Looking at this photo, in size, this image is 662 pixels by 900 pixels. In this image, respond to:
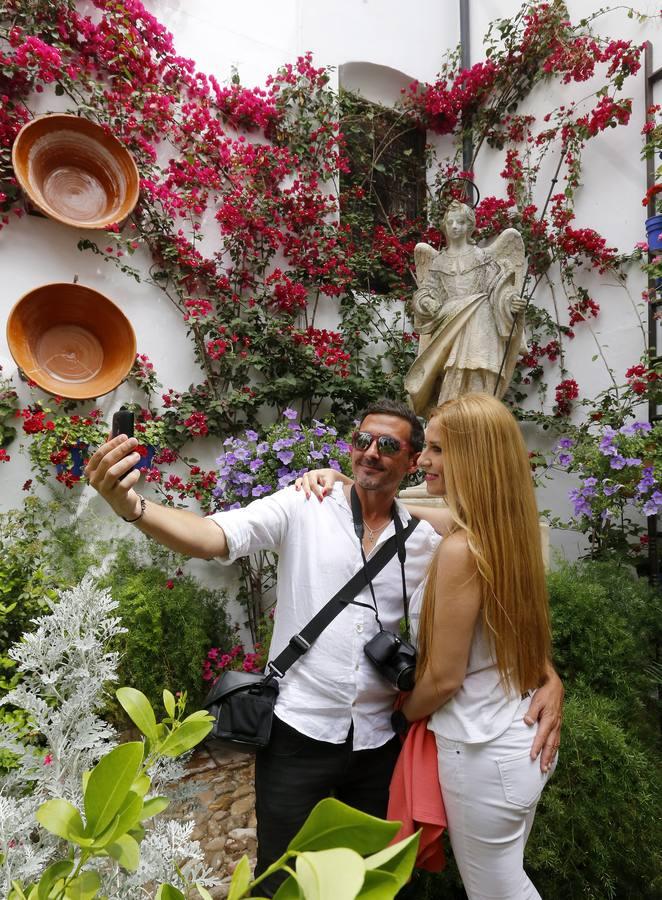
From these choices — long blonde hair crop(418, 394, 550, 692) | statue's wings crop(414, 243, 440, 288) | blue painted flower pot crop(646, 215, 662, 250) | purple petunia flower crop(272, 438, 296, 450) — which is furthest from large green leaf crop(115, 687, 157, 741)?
blue painted flower pot crop(646, 215, 662, 250)

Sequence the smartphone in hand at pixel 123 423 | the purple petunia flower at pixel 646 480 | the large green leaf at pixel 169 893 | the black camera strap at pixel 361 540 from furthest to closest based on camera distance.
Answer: the purple petunia flower at pixel 646 480 < the black camera strap at pixel 361 540 < the smartphone in hand at pixel 123 423 < the large green leaf at pixel 169 893

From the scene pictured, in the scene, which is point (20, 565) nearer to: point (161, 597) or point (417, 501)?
point (161, 597)

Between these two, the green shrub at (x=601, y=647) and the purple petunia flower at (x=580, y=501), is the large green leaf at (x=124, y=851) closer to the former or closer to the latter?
the green shrub at (x=601, y=647)

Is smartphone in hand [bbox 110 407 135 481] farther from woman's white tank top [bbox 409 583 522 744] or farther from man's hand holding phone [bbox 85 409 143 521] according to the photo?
woman's white tank top [bbox 409 583 522 744]

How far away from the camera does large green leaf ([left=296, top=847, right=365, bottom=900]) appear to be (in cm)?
27

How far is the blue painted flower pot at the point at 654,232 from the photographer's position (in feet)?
13.2

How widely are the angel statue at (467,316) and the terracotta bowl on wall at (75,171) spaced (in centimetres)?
222

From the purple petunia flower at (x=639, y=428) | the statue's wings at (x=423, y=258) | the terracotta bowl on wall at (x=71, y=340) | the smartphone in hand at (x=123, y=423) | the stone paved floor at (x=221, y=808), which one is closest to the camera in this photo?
the smartphone in hand at (x=123, y=423)

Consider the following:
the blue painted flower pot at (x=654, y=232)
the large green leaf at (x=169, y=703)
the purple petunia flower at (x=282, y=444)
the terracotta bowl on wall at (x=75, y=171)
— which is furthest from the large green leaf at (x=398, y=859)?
the blue painted flower pot at (x=654, y=232)

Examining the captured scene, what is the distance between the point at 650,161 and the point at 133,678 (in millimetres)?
5268

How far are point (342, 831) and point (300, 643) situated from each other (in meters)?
1.03

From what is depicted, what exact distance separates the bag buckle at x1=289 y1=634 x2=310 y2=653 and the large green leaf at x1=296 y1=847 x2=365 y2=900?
42.0 inches

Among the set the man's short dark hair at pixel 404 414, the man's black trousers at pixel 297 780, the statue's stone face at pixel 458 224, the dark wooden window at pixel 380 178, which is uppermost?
the dark wooden window at pixel 380 178

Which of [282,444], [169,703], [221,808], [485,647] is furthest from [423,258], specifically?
[169,703]
